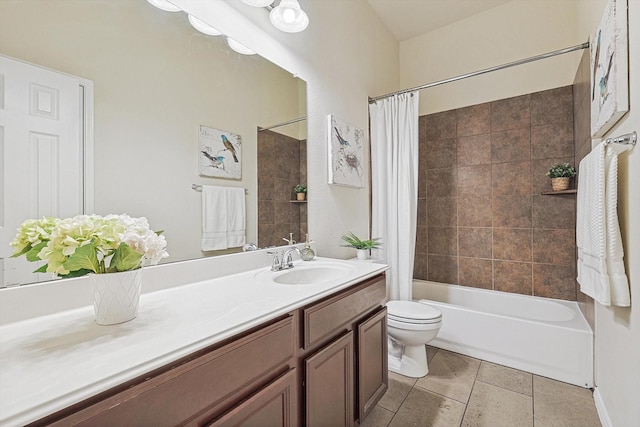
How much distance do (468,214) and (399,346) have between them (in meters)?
1.53

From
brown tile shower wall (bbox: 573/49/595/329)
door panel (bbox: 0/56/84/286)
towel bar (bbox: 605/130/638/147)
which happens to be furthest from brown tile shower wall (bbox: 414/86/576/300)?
door panel (bbox: 0/56/84/286)

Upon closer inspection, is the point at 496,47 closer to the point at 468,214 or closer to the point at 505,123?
the point at 505,123

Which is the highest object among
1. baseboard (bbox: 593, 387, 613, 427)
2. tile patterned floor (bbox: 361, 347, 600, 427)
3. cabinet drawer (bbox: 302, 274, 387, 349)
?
cabinet drawer (bbox: 302, 274, 387, 349)

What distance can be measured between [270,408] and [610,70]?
2.02 m

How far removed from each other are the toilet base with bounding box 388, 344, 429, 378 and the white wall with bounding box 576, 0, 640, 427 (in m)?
0.92

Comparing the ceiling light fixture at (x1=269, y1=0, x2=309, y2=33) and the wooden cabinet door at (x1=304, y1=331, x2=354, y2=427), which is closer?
the wooden cabinet door at (x1=304, y1=331, x2=354, y2=427)

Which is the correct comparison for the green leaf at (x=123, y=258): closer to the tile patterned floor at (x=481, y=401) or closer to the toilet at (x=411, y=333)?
the tile patterned floor at (x=481, y=401)

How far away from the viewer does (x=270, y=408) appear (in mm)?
896

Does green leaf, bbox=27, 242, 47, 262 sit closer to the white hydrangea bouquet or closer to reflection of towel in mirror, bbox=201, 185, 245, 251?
the white hydrangea bouquet

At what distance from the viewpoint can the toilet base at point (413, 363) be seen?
1.97 metres

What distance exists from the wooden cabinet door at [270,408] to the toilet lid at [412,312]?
1.11 m

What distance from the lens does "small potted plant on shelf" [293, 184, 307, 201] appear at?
6.10 ft

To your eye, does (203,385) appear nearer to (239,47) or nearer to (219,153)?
(219,153)

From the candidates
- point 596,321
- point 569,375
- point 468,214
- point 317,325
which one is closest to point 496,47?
point 468,214
